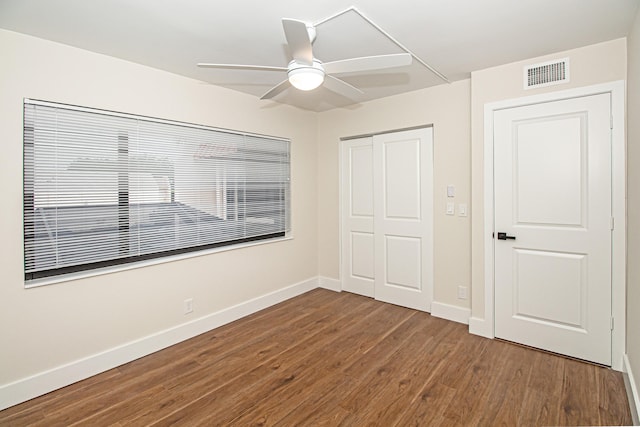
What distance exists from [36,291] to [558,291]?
13.4 feet

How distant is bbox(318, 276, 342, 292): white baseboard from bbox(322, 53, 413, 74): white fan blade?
310 cm

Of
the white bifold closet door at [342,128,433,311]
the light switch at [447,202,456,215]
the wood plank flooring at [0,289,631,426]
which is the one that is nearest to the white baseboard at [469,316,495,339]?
the wood plank flooring at [0,289,631,426]

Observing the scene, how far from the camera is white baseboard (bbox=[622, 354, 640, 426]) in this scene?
188 centimetres

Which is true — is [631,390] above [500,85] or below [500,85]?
below

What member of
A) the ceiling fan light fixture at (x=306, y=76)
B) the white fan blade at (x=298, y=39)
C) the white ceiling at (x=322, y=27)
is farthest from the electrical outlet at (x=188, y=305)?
the white fan blade at (x=298, y=39)

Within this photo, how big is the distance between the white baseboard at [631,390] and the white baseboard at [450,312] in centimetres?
121

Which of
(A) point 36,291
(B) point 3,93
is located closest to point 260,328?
(A) point 36,291

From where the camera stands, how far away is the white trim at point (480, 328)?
304cm

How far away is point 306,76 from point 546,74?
216cm

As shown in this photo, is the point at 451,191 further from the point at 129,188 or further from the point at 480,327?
the point at 129,188

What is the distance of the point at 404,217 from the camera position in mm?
3877

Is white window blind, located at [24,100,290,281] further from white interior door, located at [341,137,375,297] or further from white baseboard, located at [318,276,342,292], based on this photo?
white baseboard, located at [318,276,342,292]

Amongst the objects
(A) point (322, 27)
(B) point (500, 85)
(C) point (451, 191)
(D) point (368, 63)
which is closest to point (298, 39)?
(D) point (368, 63)

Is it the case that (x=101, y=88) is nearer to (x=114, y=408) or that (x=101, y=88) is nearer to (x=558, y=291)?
(x=114, y=408)
